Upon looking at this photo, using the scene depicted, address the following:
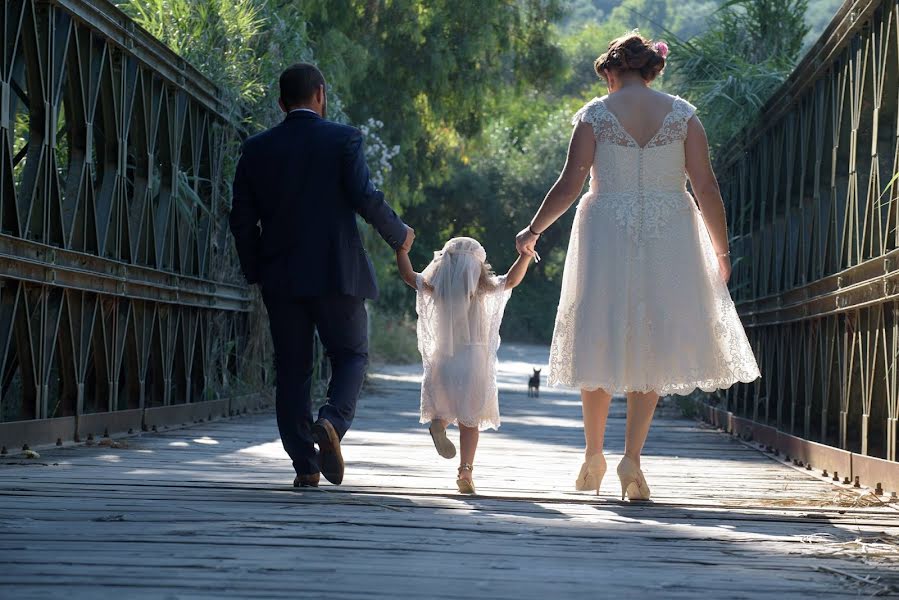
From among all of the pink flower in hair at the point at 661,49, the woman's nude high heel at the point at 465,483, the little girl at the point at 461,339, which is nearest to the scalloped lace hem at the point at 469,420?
the little girl at the point at 461,339

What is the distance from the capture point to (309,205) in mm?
6043

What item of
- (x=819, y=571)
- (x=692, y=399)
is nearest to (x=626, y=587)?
(x=819, y=571)

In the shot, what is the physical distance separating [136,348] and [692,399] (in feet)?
22.4

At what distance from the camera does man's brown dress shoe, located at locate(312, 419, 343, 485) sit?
19.1 feet

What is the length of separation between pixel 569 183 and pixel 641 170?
1.03 feet

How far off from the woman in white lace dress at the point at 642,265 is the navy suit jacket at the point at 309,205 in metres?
0.74

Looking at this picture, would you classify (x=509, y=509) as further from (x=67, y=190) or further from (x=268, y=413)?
(x=268, y=413)

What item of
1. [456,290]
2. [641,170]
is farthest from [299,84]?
[641,170]

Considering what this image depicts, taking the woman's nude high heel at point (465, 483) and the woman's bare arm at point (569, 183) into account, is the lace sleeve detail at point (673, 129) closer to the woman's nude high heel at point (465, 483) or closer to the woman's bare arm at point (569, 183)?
the woman's bare arm at point (569, 183)

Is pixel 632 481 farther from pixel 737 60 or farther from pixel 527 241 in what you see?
pixel 737 60

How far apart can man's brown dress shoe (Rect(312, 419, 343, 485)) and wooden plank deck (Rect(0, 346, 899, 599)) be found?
0.35ft

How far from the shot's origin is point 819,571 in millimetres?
4055

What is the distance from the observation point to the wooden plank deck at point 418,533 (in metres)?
3.70

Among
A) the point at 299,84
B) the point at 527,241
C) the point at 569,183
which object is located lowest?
the point at 527,241
